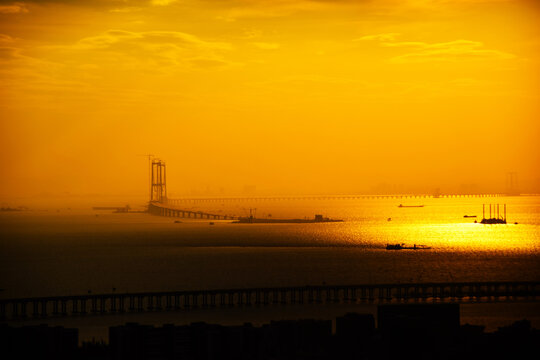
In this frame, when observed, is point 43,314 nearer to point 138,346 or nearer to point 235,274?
point 138,346

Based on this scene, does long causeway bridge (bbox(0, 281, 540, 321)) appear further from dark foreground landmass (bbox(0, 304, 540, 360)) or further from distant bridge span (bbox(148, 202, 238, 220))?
distant bridge span (bbox(148, 202, 238, 220))

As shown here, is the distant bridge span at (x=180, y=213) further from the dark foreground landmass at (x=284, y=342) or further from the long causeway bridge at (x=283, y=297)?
the dark foreground landmass at (x=284, y=342)

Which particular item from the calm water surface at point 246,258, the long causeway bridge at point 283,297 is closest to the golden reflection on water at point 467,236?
the calm water surface at point 246,258

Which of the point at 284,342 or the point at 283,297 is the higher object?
the point at 284,342

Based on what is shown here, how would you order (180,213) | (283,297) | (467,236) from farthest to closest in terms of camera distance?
(180,213)
(467,236)
(283,297)

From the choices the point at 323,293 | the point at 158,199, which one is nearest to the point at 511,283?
the point at 323,293

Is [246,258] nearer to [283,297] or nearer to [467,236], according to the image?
[283,297]

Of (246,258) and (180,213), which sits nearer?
(246,258)

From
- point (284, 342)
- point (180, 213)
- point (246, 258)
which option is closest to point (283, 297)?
point (284, 342)
